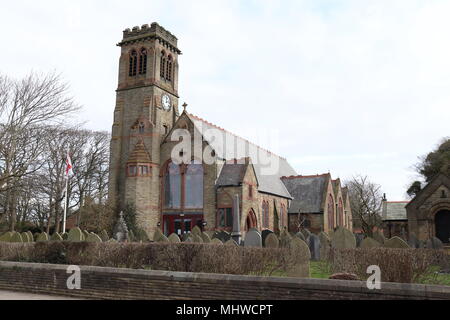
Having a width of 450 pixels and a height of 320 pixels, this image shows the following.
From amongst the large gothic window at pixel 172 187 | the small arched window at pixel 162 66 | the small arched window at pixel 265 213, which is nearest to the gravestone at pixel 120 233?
the large gothic window at pixel 172 187

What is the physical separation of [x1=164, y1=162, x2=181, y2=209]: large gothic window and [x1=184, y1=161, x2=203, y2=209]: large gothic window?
740 millimetres

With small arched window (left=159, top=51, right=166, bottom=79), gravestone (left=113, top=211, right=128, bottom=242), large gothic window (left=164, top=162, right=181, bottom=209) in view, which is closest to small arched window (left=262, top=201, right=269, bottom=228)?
large gothic window (left=164, top=162, right=181, bottom=209)

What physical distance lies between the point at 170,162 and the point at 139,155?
275cm

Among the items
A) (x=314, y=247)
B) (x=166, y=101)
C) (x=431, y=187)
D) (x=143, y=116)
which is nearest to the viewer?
(x=314, y=247)

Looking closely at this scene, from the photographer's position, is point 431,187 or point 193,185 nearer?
point 431,187

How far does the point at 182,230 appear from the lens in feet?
112

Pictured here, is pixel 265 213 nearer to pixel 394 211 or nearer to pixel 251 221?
pixel 251 221

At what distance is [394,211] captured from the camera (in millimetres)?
43688

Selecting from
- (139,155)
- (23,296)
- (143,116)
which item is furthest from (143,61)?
(23,296)

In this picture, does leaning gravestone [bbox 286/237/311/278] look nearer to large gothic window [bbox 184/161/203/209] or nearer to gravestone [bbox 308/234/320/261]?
gravestone [bbox 308/234/320/261]

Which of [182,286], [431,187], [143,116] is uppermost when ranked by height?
[143,116]
